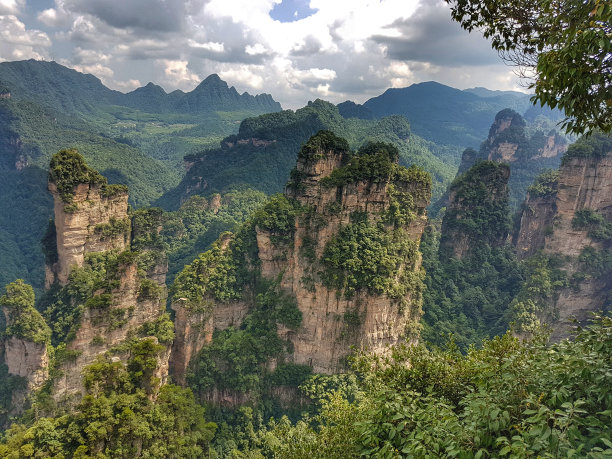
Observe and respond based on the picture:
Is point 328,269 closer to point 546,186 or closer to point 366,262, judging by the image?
point 366,262

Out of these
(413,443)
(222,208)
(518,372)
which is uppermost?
(518,372)

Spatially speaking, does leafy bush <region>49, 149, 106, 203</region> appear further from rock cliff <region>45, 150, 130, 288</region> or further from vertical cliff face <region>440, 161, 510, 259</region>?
vertical cliff face <region>440, 161, 510, 259</region>

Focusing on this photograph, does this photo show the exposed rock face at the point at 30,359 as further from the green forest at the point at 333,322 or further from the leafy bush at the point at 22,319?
the leafy bush at the point at 22,319

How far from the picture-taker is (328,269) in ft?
100.0

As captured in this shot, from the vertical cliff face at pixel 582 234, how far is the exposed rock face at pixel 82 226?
43597 millimetres

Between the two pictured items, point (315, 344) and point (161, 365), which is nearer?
point (161, 365)

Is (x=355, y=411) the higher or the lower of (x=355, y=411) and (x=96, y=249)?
the higher

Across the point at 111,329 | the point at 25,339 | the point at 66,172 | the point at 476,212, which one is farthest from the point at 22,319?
the point at 476,212

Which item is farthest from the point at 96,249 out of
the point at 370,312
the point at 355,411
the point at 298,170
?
the point at 355,411

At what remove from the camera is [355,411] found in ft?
38.2

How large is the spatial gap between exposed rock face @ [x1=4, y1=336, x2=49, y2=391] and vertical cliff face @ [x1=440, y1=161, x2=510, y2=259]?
42.8 metres

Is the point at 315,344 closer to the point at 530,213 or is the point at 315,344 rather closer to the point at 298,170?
the point at 298,170

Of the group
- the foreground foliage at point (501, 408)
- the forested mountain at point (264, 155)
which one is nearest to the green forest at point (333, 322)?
the foreground foliage at point (501, 408)

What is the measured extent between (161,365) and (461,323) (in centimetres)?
3047
